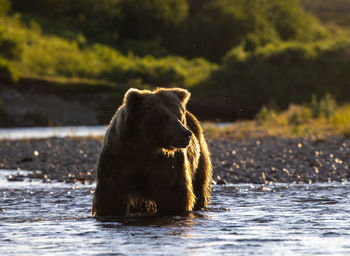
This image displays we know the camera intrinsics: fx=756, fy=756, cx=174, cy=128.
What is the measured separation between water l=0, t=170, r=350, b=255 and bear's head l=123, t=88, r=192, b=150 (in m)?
0.92

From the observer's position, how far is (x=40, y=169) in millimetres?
15500

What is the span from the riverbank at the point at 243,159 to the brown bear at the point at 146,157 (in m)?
4.87

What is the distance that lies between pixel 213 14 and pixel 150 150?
57.0 metres

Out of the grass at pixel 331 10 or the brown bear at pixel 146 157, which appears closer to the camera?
the brown bear at pixel 146 157

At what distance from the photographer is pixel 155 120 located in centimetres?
761

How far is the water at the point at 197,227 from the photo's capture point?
668 centimetres

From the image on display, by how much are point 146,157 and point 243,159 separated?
779 centimetres

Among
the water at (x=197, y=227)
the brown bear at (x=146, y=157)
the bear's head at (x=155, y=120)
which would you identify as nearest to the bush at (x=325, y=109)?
the water at (x=197, y=227)

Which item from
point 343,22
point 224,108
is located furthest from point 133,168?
point 343,22

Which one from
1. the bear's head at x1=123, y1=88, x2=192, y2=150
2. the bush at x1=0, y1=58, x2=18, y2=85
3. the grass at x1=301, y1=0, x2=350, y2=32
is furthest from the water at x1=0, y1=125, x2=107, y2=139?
the grass at x1=301, y1=0, x2=350, y2=32

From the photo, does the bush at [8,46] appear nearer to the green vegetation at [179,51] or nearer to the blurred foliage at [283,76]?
the green vegetation at [179,51]

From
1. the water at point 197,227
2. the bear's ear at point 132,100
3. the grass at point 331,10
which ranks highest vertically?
the grass at point 331,10

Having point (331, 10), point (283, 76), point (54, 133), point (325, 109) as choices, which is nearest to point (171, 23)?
point (283, 76)

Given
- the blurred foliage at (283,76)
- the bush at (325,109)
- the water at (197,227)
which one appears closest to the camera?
the water at (197,227)
